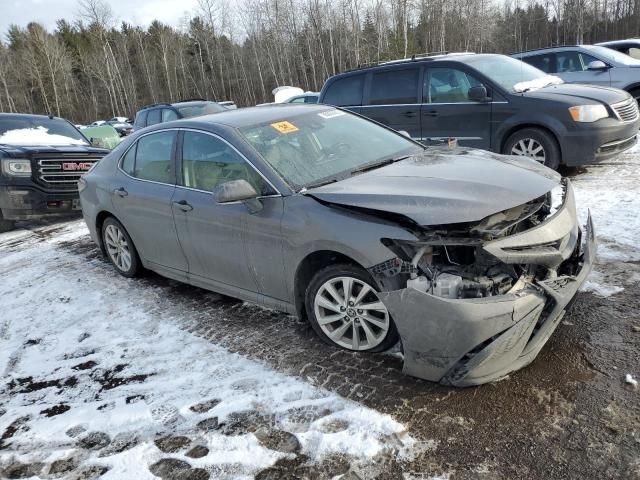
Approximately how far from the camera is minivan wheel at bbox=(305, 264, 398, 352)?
3.24 meters

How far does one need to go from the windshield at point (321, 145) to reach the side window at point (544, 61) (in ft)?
27.5

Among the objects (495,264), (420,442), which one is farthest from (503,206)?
(420,442)

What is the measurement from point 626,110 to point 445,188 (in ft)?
18.0

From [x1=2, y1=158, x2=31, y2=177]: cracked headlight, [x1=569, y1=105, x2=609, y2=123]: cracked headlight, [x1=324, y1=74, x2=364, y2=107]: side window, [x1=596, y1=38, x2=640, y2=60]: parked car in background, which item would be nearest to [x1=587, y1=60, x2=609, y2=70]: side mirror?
[x1=596, y1=38, x2=640, y2=60]: parked car in background

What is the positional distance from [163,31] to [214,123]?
6000 cm

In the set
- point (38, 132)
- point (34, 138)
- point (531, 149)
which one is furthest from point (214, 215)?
point (38, 132)

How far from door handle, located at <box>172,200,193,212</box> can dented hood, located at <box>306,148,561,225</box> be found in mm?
1221

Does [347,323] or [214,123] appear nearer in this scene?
[347,323]

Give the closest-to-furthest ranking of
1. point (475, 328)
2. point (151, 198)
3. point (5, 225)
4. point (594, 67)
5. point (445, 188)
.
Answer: point (475, 328), point (445, 188), point (151, 198), point (5, 225), point (594, 67)

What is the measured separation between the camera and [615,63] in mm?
10922

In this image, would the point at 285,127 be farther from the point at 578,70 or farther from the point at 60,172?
the point at 578,70

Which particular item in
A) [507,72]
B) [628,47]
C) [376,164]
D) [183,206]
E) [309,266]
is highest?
[628,47]

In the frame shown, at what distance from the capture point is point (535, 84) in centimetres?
751

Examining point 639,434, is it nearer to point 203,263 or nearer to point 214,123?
point 203,263
